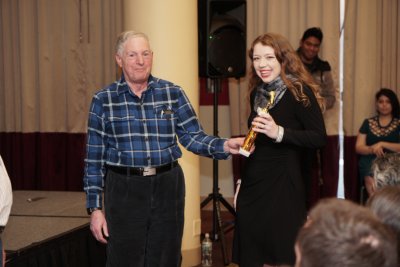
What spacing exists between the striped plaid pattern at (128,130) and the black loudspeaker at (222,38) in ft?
5.73

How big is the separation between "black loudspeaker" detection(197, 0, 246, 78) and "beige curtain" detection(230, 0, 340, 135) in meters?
1.19

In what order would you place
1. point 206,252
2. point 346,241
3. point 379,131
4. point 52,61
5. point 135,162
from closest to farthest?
point 346,241 → point 135,162 → point 206,252 → point 379,131 → point 52,61

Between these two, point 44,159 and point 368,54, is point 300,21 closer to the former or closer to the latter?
point 368,54

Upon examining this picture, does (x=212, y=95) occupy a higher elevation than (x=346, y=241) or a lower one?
higher

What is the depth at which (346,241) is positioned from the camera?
3.70 feet

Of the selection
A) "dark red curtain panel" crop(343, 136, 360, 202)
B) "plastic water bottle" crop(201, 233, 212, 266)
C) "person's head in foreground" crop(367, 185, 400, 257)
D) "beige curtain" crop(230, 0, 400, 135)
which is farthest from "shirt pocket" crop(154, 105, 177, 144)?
"dark red curtain panel" crop(343, 136, 360, 202)

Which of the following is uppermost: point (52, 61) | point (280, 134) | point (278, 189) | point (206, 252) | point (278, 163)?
point (52, 61)

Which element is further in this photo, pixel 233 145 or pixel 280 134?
pixel 233 145

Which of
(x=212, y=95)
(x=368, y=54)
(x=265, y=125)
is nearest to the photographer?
(x=265, y=125)

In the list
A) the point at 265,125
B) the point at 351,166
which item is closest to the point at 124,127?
the point at 265,125

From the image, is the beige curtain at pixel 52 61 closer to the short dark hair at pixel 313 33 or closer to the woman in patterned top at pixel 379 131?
the short dark hair at pixel 313 33

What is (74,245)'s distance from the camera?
139 inches

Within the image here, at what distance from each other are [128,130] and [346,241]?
1.67 metres

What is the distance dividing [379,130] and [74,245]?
2.96 m
